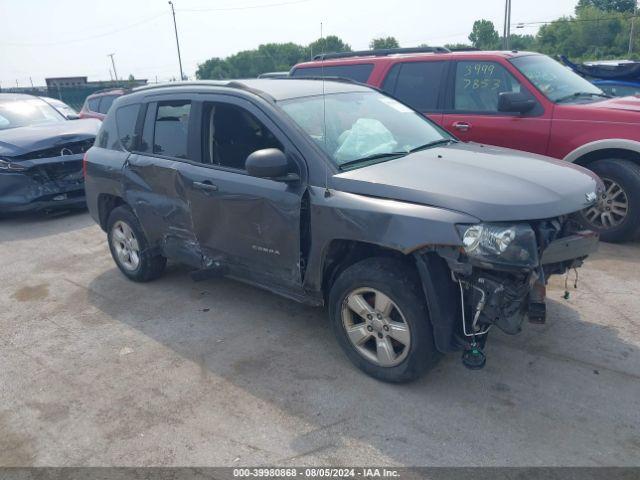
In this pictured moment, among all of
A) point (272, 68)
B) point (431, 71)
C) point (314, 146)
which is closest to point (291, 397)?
point (314, 146)

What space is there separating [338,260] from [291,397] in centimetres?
94

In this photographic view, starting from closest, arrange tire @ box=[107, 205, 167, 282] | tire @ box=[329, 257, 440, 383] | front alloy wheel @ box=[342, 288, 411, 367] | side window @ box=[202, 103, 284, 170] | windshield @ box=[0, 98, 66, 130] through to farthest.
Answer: tire @ box=[329, 257, 440, 383], front alloy wheel @ box=[342, 288, 411, 367], side window @ box=[202, 103, 284, 170], tire @ box=[107, 205, 167, 282], windshield @ box=[0, 98, 66, 130]

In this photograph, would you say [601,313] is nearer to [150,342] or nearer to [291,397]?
[291,397]

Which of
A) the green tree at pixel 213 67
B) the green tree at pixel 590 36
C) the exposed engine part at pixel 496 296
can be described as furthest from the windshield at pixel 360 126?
the green tree at pixel 213 67

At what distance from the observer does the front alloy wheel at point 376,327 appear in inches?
128

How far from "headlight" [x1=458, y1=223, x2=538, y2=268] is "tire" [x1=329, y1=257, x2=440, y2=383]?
0.46 m

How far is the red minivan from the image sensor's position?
5.45m

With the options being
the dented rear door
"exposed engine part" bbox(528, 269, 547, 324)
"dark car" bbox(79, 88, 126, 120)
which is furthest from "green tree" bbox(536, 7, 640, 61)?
"exposed engine part" bbox(528, 269, 547, 324)

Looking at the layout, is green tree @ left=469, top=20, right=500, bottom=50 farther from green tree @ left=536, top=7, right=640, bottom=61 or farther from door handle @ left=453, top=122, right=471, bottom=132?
door handle @ left=453, top=122, right=471, bottom=132

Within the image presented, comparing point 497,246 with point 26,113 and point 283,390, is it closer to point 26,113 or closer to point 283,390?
point 283,390

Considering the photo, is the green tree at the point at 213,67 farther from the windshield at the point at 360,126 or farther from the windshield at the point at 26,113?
the windshield at the point at 360,126

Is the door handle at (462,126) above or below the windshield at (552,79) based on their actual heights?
below

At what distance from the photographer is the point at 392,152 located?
3896 mm

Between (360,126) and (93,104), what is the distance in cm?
1127
